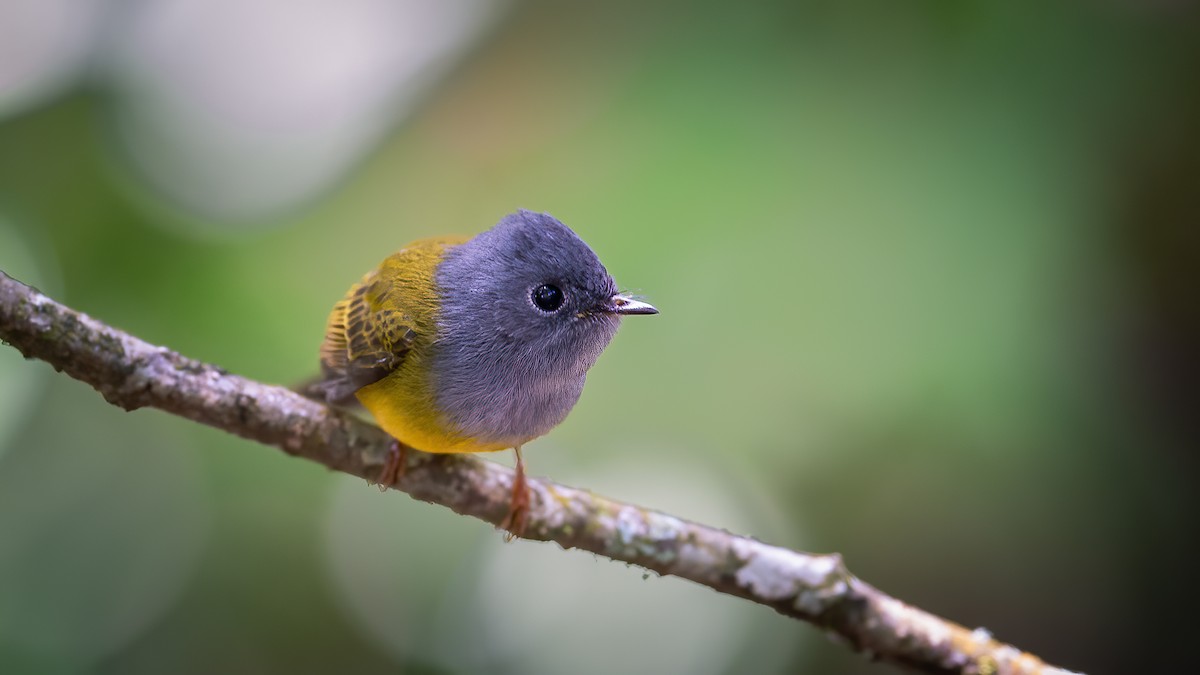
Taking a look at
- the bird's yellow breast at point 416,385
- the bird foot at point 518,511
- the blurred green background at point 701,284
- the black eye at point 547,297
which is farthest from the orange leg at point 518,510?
the blurred green background at point 701,284

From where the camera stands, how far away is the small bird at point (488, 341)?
72.2 inches

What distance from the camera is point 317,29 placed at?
3.53 metres

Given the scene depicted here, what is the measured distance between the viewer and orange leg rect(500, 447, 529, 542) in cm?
224

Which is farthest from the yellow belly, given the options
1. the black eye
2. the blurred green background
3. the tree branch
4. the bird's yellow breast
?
the blurred green background

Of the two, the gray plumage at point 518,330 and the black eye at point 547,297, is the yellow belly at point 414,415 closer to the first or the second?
the gray plumage at point 518,330

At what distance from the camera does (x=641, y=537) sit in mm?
2234

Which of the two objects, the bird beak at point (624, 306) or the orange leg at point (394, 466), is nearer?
the bird beak at point (624, 306)

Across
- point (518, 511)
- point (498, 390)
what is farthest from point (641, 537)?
point (498, 390)

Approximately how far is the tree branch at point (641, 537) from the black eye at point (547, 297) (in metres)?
0.59

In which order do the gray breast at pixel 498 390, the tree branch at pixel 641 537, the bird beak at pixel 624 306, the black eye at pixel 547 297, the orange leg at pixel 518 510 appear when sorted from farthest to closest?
1. the orange leg at pixel 518 510
2. the tree branch at pixel 641 537
3. the gray breast at pixel 498 390
4. the black eye at pixel 547 297
5. the bird beak at pixel 624 306

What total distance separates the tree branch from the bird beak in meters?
0.67

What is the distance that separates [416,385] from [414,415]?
7cm

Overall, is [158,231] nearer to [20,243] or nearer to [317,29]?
[20,243]

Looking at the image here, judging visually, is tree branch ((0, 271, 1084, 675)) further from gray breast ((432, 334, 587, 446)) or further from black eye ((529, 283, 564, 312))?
black eye ((529, 283, 564, 312))
